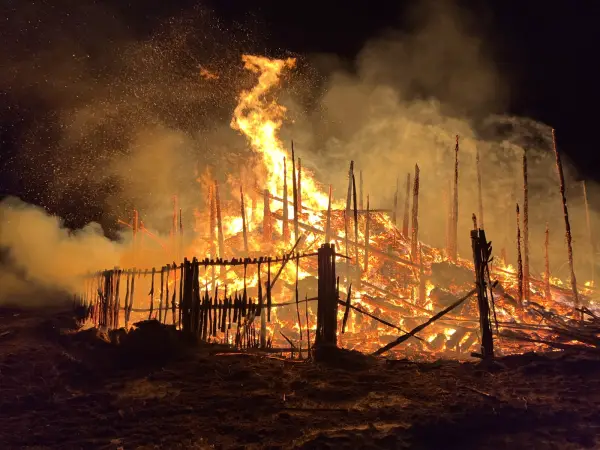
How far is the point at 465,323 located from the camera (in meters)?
16.6

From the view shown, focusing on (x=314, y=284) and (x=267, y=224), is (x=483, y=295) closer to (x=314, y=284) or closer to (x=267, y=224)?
(x=314, y=284)

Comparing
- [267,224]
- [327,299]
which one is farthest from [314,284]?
[327,299]

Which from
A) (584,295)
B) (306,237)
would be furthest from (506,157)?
(306,237)

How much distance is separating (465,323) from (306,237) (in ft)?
39.6

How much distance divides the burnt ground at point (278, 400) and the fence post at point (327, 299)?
20.0 inches

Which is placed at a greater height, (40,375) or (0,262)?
(0,262)

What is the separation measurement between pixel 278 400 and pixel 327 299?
2.47 meters

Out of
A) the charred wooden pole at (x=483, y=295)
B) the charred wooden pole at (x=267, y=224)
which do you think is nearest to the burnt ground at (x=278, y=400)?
the charred wooden pole at (x=483, y=295)

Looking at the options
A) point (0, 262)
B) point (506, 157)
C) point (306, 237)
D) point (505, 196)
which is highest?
point (506, 157)

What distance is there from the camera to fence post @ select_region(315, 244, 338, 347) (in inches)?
321

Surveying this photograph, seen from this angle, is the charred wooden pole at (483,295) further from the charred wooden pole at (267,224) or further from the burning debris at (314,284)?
the charred wooden pole at (267,224)

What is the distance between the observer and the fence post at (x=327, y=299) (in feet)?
26.8

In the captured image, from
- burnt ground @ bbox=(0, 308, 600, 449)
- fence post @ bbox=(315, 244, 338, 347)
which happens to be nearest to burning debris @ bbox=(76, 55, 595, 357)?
fence post @ bbox=(315, 244, 338, 347)

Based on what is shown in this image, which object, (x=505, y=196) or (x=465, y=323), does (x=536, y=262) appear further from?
(x=465, y=323)
